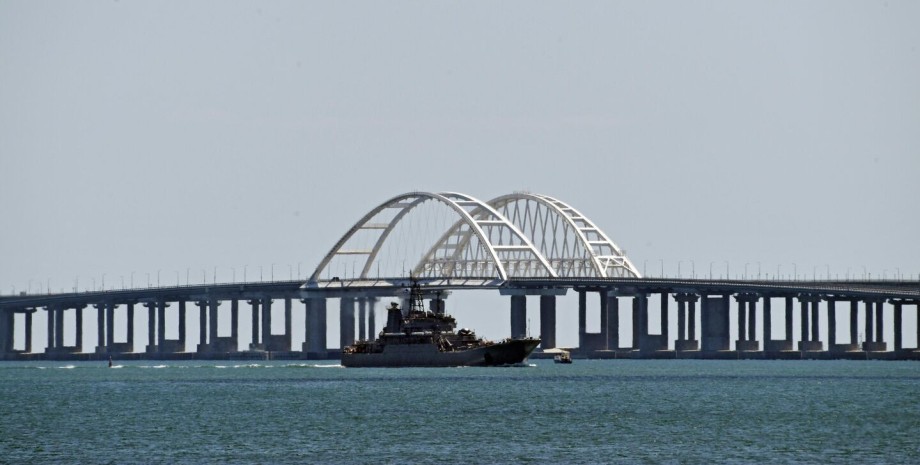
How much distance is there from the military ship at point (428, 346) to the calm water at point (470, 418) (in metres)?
6.65

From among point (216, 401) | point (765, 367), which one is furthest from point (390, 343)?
point (216, 401)

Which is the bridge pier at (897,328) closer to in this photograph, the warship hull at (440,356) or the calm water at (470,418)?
the calm water at (470,418)

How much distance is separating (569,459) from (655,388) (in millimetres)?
57285

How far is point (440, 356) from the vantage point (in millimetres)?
168000

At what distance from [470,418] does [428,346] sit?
6719 cm

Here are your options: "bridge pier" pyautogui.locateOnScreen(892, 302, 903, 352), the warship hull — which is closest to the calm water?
the warship hull

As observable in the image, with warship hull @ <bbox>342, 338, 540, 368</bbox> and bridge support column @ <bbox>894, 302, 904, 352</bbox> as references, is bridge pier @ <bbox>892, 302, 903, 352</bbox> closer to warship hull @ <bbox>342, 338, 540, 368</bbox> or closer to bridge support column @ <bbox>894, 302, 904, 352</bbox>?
bridge support column @ <bbox>894, 302, 904, 352</bbox>

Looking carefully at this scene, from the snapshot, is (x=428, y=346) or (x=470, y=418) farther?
(x=428, y=346)

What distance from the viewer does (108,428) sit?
94.2m

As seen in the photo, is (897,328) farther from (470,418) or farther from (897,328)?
(470,418)

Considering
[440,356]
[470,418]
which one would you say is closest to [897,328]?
[440,356]

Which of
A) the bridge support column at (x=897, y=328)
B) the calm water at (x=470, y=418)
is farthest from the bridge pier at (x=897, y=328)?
the calm water at (x=470, y=418)

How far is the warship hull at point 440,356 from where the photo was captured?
6619 inches

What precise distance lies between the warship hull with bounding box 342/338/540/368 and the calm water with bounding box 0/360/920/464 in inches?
259
